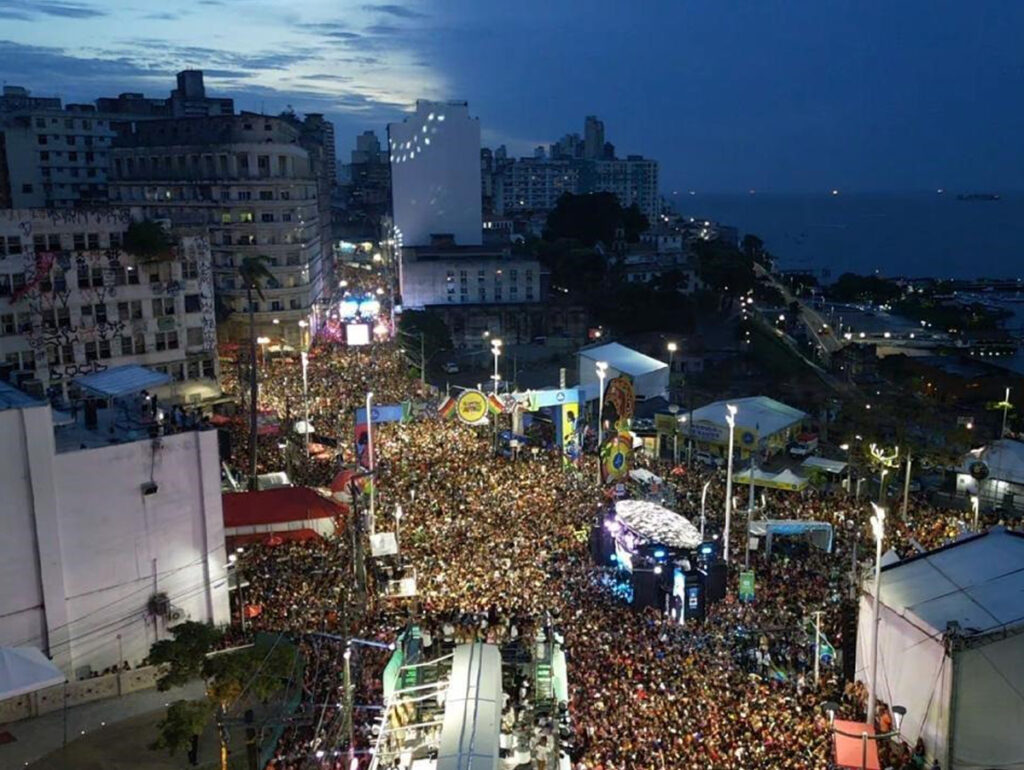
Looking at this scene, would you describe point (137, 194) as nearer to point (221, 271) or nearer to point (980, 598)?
point (221, 271)

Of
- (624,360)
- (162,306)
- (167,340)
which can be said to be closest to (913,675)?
(624,360)

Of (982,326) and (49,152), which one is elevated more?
(49,152)

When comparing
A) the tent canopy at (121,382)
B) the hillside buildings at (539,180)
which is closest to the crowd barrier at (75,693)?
the tent canopy at (121,382)

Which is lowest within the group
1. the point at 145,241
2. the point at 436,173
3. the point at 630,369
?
the point at 630,369

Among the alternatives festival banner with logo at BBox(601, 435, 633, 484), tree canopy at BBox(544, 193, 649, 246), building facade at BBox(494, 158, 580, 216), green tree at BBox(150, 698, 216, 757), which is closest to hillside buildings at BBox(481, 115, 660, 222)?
building facade at BBox(494, 158, 580, 216)

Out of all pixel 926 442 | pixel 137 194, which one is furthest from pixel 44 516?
pixel 137 194

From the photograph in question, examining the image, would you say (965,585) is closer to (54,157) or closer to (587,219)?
(54,157)
